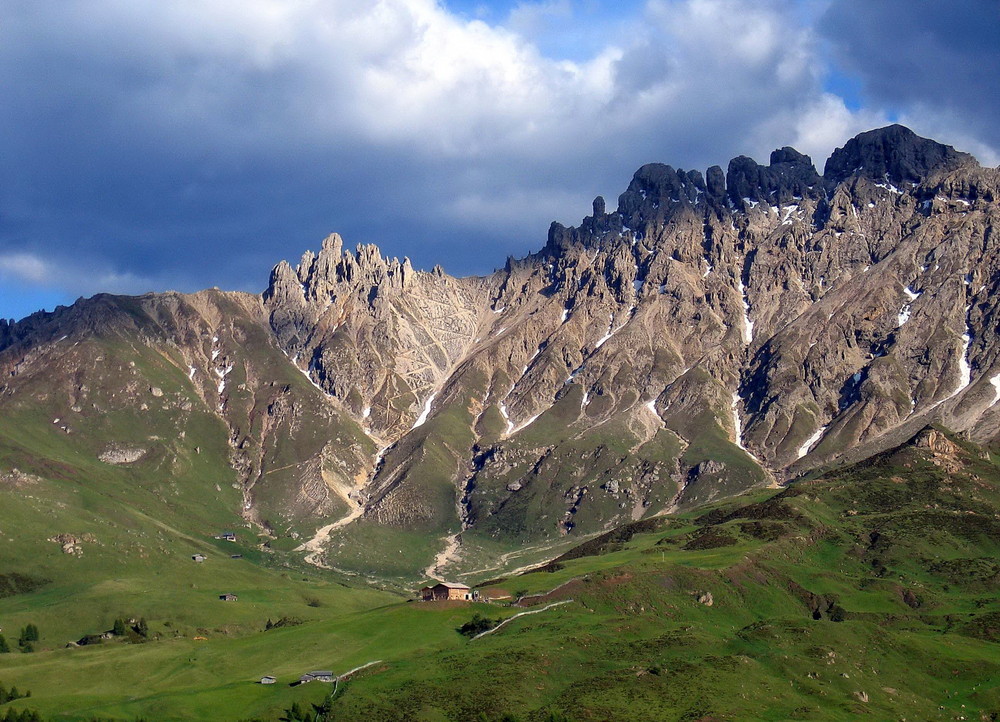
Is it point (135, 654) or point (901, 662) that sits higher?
point (135, 654)

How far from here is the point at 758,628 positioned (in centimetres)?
18875

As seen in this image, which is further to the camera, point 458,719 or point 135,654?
point 135,654

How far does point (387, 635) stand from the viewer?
19075 centimetres

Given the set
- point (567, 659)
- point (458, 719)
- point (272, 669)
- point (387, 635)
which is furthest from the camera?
point (387, 635)

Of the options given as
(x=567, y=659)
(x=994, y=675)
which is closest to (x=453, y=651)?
(x=567, y=659)

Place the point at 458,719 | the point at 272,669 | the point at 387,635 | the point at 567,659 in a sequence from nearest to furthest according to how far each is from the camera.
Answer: the point at 458,719 → the point at 567,659 → the point at 272,669 → the point at 387,635

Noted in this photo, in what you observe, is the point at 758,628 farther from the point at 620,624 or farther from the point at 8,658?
the point at 8,658

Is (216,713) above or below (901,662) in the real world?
above

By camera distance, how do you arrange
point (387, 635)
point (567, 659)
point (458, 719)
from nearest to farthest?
point (458, 719)
point (567, 659)
point (387, 635)

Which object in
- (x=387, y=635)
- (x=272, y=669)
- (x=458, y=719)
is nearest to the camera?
(x=458, y=719)

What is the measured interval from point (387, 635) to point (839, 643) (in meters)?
68.4

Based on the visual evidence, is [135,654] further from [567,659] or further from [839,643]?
[839,643]

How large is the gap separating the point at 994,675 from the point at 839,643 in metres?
22.6

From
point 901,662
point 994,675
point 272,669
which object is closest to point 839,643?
point 901,662
